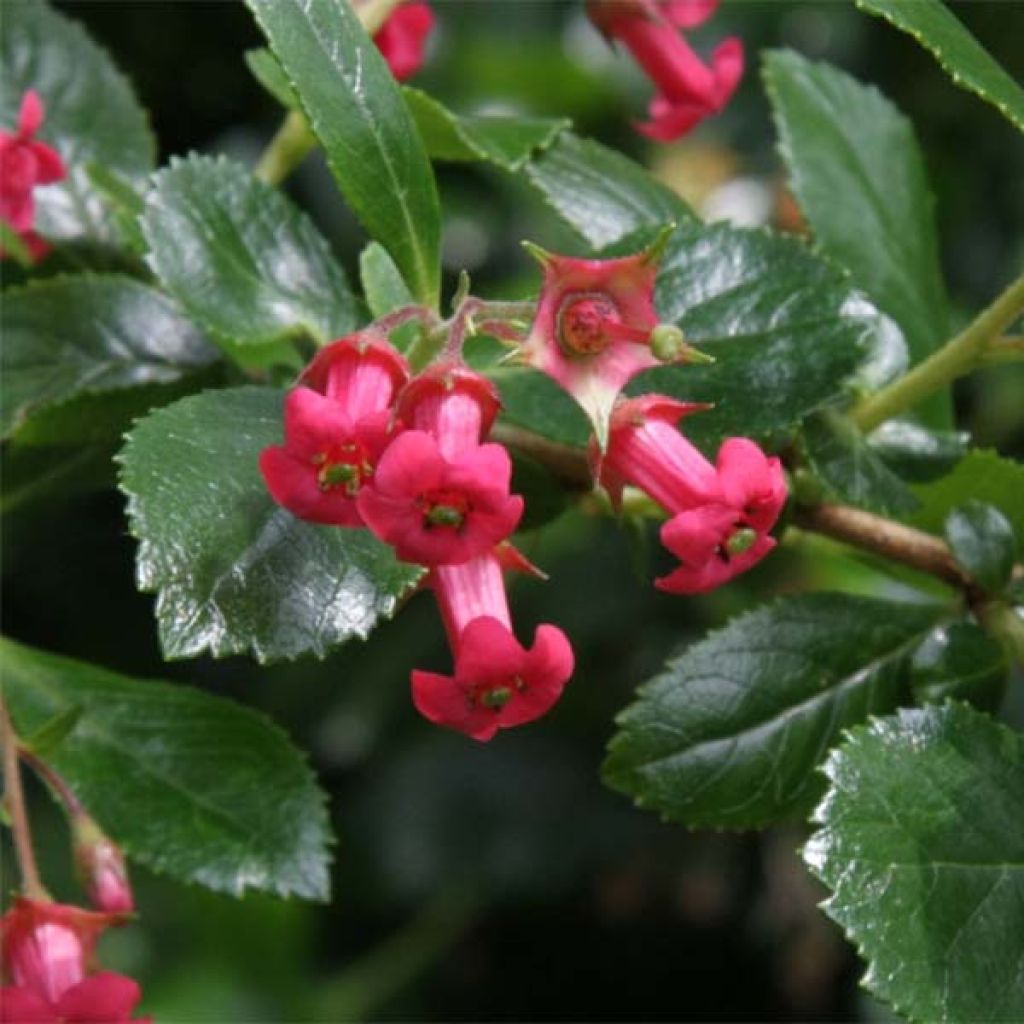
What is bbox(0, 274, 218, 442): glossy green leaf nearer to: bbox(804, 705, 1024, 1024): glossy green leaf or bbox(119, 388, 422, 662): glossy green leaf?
bbox(119, 388, 422, 662): glossy green leaf

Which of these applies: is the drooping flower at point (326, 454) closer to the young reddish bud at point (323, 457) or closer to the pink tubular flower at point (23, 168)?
the young reddish bud at point (323, 457)

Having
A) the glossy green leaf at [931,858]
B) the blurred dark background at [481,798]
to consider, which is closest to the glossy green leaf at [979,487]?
the glossy green leaf at [931,858]

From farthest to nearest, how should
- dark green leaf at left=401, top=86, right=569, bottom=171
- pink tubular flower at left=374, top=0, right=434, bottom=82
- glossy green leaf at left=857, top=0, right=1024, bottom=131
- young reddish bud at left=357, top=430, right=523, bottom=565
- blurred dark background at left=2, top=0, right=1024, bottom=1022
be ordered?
blurred dark background at left=2, top=0, right=1024, bottom=1022
pink tubular flower at left=374, top=0, right=434, bottom=82
dark green leaf at left=401, top=86, right=569, bottom=171
glossy green leaf at left=857, top=0, right=1024, bottom=131
young reddish bud at left=357, top=430, right=523, bottom=565

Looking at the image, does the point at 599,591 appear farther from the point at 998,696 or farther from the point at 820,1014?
the point at 998,696

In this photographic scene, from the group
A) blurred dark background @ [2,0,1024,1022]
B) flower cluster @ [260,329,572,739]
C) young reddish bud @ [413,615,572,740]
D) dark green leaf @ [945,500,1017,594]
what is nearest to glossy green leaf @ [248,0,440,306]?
flower cluster @ [260,329,572,739]

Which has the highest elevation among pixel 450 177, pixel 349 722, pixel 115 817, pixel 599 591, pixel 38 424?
pixel 38 424

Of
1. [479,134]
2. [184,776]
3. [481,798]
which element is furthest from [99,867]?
[481,798]

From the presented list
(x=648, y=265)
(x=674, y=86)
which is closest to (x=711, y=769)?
(x=648, y=265)
